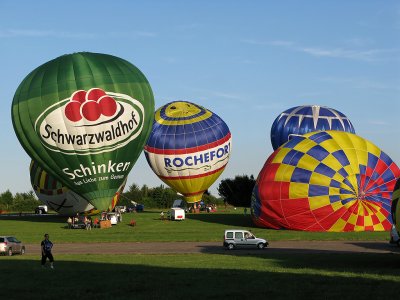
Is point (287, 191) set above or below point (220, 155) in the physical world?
below

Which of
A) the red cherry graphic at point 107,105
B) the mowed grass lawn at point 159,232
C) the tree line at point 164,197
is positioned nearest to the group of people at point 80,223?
the mowed grass lawn at point 159,232

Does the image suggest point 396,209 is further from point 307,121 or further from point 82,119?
point 307,121

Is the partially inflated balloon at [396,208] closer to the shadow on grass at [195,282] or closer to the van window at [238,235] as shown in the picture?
the shadow on grass at [195,282]

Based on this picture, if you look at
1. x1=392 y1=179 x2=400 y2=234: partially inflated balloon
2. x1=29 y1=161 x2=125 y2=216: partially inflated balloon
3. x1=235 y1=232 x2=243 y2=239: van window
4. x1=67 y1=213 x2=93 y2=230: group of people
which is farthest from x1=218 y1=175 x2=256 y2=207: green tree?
x1=392 y1=179 x2=400 y2=234: partially inflated balloon

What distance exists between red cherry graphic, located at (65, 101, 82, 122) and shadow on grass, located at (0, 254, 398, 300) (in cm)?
2565

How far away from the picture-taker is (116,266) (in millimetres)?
32625

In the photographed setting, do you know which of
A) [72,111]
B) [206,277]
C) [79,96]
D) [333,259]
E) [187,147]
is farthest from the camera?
[187,147]

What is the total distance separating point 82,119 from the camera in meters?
58.5

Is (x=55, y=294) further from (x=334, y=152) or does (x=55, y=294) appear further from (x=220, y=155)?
(x=220, y=155)

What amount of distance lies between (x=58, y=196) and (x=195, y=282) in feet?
196

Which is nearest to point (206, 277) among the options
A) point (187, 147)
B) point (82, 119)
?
point (82, 119)

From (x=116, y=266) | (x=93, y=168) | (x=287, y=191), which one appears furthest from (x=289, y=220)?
(x=116, y=266)

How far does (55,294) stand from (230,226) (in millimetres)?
42965

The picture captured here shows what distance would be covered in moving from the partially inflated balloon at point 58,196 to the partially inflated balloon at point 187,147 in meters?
8.60
